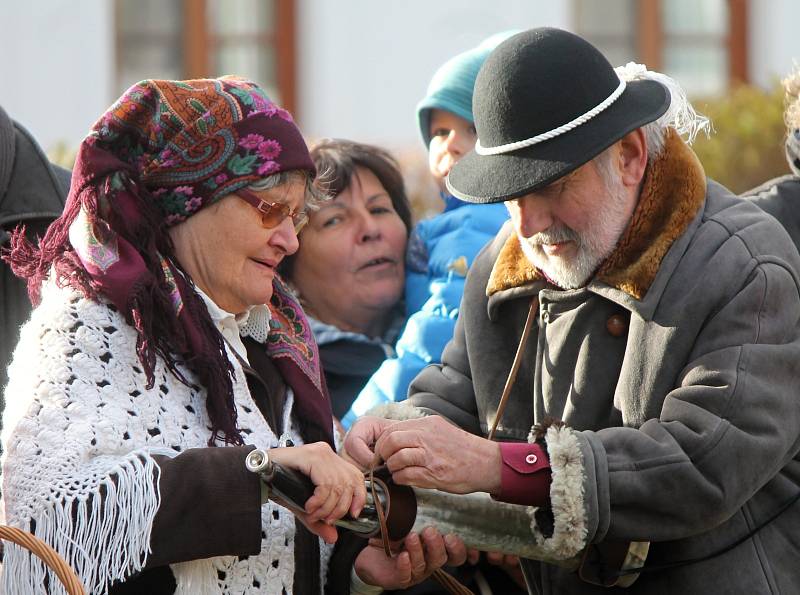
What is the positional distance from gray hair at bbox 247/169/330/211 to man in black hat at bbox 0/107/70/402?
82 cm

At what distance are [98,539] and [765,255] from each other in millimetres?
1479

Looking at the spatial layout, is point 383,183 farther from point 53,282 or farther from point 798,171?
point 53,282

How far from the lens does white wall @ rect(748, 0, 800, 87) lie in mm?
10273

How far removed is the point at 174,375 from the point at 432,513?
67 centimetres

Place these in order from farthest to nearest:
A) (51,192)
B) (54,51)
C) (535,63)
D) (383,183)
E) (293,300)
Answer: (54,51) → (383,183) → (51,192) → (293,300) → (535,63)

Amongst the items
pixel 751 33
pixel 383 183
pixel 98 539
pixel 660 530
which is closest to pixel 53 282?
pixel 98 539

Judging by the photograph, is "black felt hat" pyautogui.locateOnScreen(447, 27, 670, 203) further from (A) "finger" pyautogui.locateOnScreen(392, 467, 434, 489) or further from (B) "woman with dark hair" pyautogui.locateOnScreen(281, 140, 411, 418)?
(B) "woman with dark hair" pyautogui.locateOnScreen(281, 140, 411, 418)

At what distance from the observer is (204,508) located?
101 inches

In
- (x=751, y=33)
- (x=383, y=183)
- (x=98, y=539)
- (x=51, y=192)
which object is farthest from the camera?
(x=751, y=33)

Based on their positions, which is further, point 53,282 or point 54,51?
point 54,51

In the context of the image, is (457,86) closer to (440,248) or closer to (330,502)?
(440,248)

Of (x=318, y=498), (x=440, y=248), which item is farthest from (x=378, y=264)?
(x=318, y=498)

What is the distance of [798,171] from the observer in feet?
11.2

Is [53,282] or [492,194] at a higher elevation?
[492,194]
